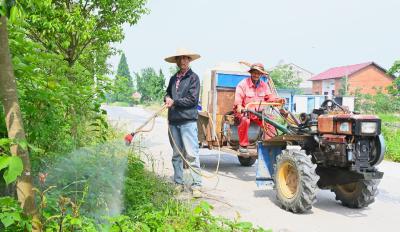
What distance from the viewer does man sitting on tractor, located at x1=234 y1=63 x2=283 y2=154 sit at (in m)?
7.60

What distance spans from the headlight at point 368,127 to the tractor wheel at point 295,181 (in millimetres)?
800

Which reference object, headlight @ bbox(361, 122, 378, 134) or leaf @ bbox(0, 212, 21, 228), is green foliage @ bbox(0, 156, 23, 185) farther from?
headlight @ bbox(361, 122, 378, 134)

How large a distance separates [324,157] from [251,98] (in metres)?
2.24

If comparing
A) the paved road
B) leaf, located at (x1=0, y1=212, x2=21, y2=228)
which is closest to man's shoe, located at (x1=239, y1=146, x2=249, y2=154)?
the paved road

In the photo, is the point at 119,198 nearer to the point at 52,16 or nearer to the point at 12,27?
the point at 12,27

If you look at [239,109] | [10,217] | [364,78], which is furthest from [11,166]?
[364,78]

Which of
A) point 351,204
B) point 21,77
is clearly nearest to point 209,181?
point 351,204

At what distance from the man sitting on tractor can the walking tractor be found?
0.74 feet

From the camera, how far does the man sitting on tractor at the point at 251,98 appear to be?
7598mm

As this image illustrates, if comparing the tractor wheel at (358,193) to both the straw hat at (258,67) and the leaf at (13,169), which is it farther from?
the leaf at (13,169)

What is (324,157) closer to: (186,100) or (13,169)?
(186,100)

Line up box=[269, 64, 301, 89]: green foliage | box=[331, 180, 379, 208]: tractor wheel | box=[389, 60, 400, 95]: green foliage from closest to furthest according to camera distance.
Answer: box=[331, 180, 379, 208]: tractor wheel
box=[389, 60, 400, 95]: green foliage
box=[269, 64, 301, 89]: green foliage

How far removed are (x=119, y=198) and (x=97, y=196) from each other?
55 cm

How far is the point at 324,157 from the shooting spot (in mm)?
5934
